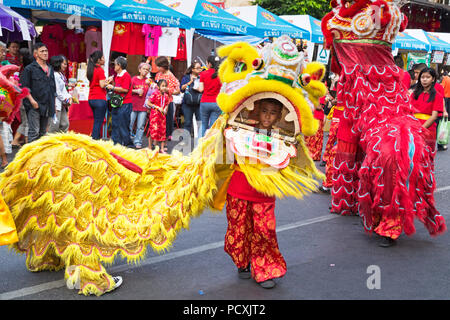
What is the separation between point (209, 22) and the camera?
1194 cm

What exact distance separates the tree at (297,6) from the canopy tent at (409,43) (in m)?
3.83

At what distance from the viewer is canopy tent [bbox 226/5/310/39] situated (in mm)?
14188

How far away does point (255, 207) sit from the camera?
3.50 m

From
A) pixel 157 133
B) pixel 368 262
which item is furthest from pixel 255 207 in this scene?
pixel 157 133

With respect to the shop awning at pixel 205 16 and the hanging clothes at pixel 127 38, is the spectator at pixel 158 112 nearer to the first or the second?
the hanging clothes at pixel 127 38

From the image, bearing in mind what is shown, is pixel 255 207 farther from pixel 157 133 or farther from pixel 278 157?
pixel 157 133

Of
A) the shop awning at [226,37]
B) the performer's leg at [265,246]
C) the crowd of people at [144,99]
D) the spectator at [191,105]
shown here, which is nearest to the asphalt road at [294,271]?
the performer's leg at [265,246]

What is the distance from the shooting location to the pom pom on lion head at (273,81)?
10.7 ft

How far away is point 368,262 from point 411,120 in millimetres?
1555

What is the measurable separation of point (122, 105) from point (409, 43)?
15.2m

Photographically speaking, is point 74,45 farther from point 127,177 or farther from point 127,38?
point 127,177

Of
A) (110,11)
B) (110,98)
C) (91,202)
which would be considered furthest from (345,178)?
(110,11)

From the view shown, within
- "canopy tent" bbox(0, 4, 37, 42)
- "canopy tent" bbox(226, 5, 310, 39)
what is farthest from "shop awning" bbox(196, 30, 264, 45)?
"canopy tent" bbox(0, 4, 37, 42)

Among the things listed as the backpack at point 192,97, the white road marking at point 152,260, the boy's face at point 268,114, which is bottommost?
the white road marking at point 152,260
